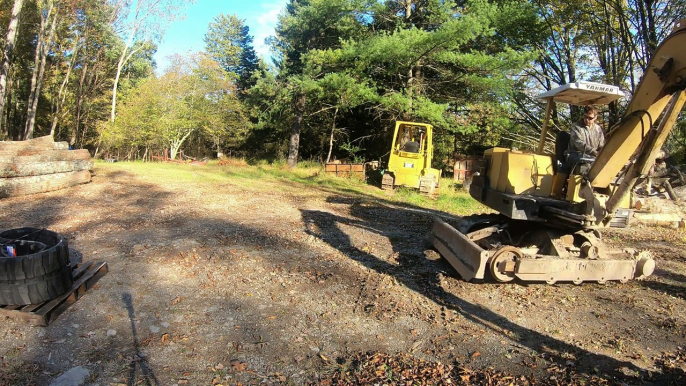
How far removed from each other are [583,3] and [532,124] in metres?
5.40

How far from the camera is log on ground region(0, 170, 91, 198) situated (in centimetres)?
911

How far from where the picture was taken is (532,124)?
20000mm

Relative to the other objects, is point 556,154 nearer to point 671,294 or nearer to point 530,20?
point 671,294

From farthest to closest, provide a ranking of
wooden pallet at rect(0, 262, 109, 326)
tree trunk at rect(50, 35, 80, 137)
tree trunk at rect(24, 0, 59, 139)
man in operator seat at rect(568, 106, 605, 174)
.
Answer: tree trunk at rect(50, 35, 80, 137) → tree trunk at rect(24, 0, 59, 139) → man in operator seat at rect(568, 106, 605, 174) → wooden pallet at rect(0, 262, 109, 326)

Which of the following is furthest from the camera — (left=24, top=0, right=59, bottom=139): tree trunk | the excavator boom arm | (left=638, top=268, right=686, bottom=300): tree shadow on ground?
(left=24, top=0, right=59, bottom=139): tree trunk

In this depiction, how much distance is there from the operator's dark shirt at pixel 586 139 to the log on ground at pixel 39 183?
426 inches

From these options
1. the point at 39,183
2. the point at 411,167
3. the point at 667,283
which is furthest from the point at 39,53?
the point at 667,283

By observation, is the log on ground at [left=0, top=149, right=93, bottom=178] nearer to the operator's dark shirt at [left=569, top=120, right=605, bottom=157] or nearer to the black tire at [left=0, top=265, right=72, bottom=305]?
the black tire at [left=0, top=265, right=72, bottom=305]

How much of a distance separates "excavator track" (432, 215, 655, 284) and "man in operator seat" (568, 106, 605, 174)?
917 mm

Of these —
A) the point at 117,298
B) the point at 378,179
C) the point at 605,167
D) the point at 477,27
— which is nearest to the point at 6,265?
the point at 117,298

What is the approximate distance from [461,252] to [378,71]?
14126 mm

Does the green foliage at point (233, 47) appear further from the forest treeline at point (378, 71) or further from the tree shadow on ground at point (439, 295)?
the tree shadow on ground at point (439, 295)

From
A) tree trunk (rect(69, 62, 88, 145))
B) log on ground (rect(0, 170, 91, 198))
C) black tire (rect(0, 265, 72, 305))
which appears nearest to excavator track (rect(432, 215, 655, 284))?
black tire (rect(0, 265, 72, 305))

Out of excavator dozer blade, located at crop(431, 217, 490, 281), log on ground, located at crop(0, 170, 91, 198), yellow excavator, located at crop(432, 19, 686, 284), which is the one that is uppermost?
yellow excavator, located at crop(432, 19, 686, 284)
